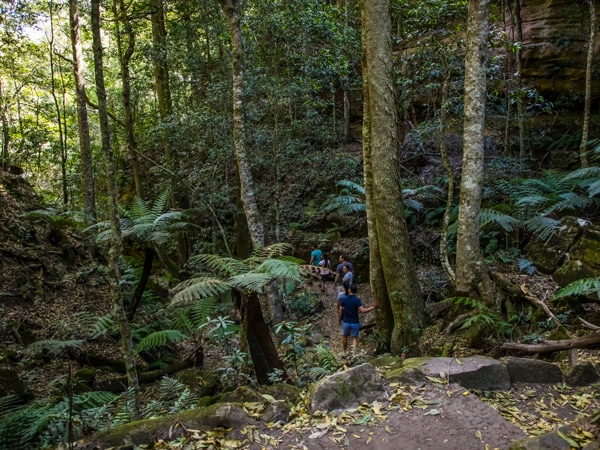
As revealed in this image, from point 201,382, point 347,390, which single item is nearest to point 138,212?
point 201,382

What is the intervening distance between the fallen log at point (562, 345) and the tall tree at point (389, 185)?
188 cm

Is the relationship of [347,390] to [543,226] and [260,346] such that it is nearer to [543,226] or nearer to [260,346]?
[260,346]

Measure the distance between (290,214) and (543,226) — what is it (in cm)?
855

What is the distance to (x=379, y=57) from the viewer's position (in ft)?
20.2

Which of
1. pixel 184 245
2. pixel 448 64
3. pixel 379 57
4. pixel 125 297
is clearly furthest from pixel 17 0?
pixel 448 64

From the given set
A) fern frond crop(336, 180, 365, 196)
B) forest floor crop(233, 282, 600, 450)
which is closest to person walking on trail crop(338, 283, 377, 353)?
forest floor crop(233, 282, 600, 450)

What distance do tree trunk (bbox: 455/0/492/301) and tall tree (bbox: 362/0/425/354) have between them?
815 mm

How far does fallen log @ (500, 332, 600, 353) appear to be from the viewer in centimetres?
412

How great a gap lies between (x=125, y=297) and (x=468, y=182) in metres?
6.81

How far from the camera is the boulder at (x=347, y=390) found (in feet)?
10.5

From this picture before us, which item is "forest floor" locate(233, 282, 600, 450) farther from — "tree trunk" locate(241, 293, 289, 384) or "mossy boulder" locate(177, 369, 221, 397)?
"mossy boulder" locate(177, 369, 221, 397)

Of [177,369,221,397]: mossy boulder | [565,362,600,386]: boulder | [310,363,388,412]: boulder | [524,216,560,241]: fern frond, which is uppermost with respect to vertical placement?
[524,216,560,241]: fern frond

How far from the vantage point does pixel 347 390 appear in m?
3.28

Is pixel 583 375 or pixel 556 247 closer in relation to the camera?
pixel 583 375
